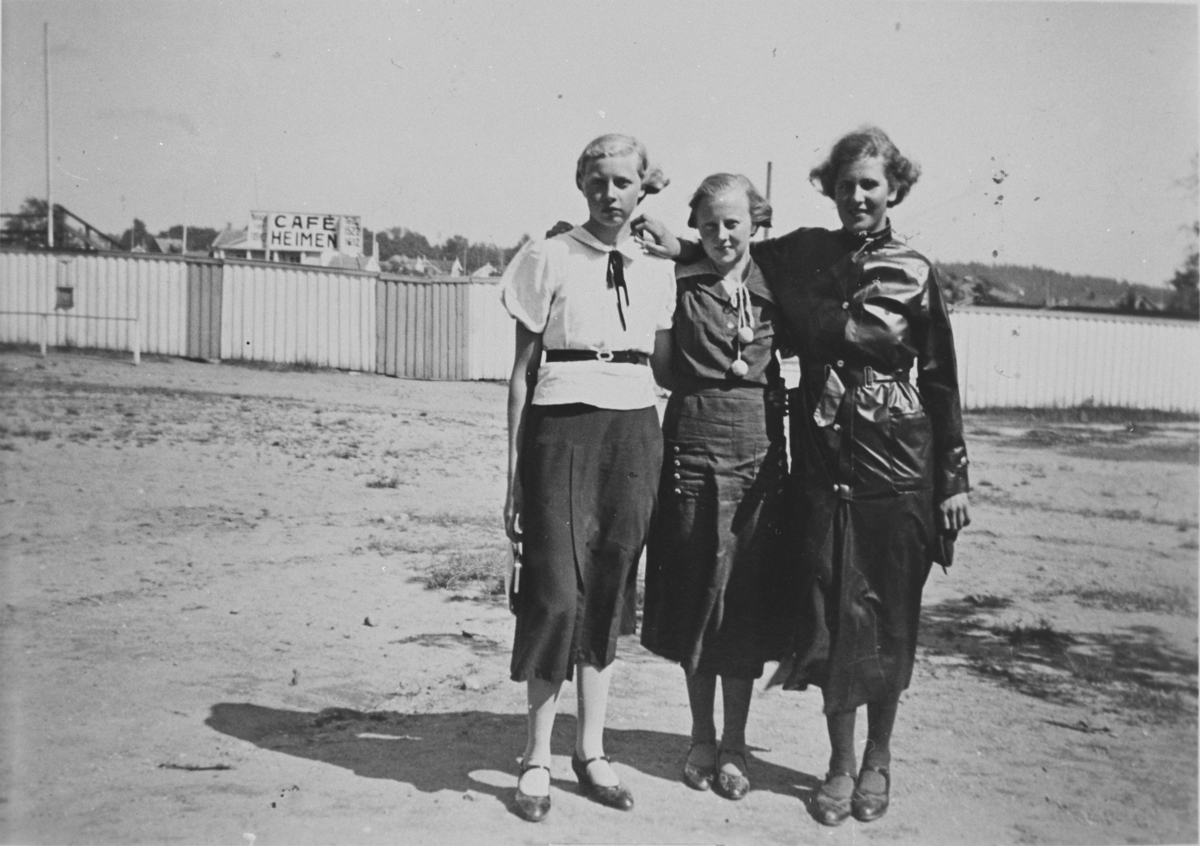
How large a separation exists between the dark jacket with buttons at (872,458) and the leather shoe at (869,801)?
288mm

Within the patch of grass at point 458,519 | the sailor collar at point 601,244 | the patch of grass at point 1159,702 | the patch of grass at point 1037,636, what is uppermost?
the sailor collar at point 601,244

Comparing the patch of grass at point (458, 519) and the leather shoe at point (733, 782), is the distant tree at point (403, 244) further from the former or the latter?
the leather shoe at point (733, 782)

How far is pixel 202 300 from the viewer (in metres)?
14.8

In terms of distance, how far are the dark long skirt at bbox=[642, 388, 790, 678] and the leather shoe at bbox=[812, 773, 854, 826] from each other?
426mm

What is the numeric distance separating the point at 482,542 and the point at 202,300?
921 centimetres

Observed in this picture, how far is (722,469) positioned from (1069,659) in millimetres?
2884

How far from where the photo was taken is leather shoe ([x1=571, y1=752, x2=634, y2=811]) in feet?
11.2

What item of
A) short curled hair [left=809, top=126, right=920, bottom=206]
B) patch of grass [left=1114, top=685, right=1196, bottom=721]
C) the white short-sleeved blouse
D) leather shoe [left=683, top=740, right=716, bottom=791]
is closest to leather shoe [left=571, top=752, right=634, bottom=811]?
leather shoe [left=683, top=740, right=716, bottom=791]

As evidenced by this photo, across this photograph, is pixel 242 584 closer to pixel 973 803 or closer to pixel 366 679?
pixel 366 679

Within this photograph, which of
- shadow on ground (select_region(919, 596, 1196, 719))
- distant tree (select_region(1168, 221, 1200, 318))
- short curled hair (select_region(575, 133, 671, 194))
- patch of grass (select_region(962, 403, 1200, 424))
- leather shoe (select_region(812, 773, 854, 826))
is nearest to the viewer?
short curled hair (select_region(575, 133, 671, 194))

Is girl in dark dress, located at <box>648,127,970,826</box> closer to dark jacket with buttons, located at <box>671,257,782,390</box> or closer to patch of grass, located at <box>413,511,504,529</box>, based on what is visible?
dark jacket with buttons, located at <box>671,257,782,390</box>

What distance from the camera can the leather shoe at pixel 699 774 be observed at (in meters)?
3.58

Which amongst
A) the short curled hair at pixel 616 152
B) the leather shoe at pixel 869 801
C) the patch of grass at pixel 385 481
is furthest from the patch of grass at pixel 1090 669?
the patch of grass at pixel 385 481

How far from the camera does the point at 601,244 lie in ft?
11.2
